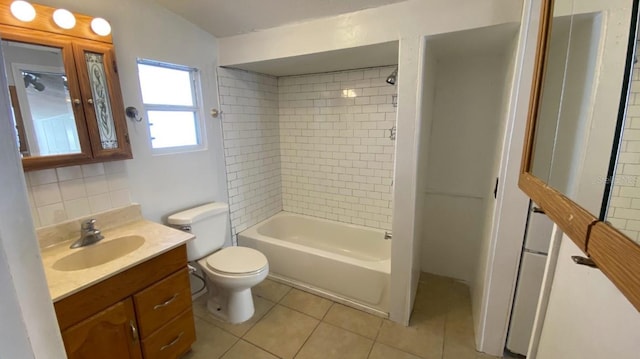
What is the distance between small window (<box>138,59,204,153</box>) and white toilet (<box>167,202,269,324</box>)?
54cm

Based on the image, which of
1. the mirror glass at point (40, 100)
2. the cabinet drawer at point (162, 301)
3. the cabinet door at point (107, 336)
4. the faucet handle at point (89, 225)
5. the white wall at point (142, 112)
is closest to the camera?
the cabinet door at point (107, 336)

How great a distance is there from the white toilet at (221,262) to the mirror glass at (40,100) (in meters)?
0.79

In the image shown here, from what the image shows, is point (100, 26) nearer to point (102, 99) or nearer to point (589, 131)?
point (102, 99)

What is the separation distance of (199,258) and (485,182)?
7.77 feet

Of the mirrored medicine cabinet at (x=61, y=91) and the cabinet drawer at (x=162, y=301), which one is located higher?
the mirrored medicine cabinet at (x=61, y=91)

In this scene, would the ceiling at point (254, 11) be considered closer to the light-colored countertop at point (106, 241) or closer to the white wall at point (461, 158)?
the white wall at point (461, 158)

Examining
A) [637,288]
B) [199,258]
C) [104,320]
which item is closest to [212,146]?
[199,258]

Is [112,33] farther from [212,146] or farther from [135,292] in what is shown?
[135,292]

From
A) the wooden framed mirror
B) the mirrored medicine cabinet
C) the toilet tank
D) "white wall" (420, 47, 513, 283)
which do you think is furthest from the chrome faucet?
"white wall" (420, 47, 513, 283)

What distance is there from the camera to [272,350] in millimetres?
1790

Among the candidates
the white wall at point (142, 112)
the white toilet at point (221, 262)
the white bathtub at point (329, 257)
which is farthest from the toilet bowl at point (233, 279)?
the white wall at point (142, 112)

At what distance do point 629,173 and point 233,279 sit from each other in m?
1.94

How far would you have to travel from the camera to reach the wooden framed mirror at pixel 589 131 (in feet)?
1.41

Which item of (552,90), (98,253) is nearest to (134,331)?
(98,253)
